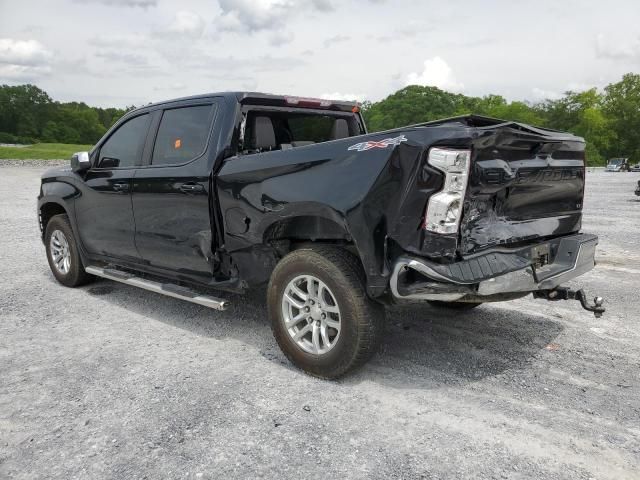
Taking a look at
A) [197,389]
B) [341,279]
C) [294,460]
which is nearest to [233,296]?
[197,389]

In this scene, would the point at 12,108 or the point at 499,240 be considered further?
the point at 12,108

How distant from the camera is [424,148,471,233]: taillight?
2932mm

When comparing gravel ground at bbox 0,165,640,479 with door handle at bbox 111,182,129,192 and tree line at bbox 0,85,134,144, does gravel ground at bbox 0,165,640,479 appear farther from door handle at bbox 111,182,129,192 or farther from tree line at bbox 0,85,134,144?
tree line at bbox 0,85,134,144

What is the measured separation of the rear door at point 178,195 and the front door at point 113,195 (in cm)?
19

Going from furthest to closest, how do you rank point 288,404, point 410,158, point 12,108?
point 12,108 < point 288,404 < point 410,158

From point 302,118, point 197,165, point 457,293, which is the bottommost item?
point 457,293

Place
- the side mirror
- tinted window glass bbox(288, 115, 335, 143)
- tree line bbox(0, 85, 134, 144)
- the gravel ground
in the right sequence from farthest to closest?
tree line bbox(0, 85, 134, 144), the side mirror, tinted window glass bbox(288, 115, 335, 143), the gravel ground

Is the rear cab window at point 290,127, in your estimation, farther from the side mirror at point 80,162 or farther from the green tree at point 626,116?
the green tree at point 626,116

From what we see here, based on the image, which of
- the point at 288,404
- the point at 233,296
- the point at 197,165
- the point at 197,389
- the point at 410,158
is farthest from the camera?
the point at 233,296

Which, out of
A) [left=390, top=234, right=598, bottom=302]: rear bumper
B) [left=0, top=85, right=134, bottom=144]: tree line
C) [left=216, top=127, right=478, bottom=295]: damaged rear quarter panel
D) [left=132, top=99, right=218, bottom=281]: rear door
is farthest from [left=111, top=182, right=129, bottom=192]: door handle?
[left=0, top=85, right=134, bottom=144]: tree line

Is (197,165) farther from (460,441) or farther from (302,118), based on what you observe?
(460,441)

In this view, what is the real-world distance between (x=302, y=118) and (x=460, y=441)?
310cm

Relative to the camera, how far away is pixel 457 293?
119 inches

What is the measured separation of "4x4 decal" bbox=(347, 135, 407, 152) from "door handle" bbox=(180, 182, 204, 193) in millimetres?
1475
